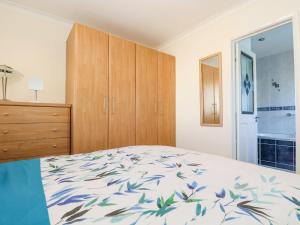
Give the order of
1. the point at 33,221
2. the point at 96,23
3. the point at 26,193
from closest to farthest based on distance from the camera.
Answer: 1. the point at 33,221
2. the point at 26,193
3. the point at 96,23

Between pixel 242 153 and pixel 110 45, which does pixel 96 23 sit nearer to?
pixel 110 45

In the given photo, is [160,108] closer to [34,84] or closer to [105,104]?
[105,104]

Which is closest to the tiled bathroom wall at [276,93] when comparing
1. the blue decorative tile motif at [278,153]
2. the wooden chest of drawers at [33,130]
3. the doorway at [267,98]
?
the doorway at [267,98]

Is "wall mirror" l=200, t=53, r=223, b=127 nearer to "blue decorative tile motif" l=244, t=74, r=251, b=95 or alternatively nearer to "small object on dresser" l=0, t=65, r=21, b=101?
"blue decorative tile motif" l=244, t=74, r=251, b=95

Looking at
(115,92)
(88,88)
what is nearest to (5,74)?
(88,88)

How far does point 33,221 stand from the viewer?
0.44 m

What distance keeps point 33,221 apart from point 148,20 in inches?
110

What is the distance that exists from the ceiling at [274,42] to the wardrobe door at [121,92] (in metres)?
2.29

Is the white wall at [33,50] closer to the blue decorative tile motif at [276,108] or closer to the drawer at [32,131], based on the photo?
the drawer at [32,131]

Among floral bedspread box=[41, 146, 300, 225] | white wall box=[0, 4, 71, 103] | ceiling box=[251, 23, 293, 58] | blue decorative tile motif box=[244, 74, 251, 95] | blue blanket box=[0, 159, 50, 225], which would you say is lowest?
floral bedspread box=[41, 146, 300, 225]

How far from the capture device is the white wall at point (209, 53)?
2078 millimetres

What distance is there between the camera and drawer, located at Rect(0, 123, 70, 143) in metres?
1.80

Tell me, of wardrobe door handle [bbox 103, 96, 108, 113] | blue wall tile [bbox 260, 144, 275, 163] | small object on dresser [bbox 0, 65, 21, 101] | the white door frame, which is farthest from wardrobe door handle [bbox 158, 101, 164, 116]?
blue wall tile [bbox 260, 144, 275, 163]

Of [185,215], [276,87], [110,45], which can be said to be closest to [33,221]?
[185,215]
